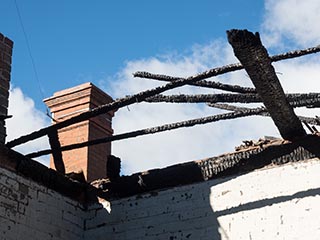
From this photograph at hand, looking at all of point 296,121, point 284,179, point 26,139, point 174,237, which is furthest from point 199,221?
point 26,139

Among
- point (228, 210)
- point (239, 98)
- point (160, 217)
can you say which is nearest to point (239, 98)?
point (239, 98)

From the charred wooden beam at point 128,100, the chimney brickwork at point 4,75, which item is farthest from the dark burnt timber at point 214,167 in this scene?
the chimney brickwork at point 4,75

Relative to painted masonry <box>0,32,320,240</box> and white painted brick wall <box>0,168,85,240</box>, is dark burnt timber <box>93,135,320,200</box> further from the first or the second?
white painted brick wall <box>0,168,85,240</box>

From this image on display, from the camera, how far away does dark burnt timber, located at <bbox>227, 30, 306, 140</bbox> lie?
478 cm

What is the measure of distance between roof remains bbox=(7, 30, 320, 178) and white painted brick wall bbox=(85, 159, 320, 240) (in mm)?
557

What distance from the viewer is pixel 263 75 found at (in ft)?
17.2

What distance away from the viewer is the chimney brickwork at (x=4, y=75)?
22.9 ft

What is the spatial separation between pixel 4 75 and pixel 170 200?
2482mm

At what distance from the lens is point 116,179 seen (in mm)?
7742

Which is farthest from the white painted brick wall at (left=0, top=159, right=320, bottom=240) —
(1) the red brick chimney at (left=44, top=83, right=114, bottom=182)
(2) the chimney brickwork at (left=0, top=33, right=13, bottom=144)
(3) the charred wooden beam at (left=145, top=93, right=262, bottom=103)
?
(1) the red brick chimney at (left=44, top=83, right=114, bottom=182)

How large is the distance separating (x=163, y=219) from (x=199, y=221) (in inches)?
18.6

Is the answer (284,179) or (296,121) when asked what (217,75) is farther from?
(284,179)

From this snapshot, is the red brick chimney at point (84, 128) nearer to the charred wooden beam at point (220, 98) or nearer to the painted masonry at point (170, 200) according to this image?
the painted masonry at point (170, 200)

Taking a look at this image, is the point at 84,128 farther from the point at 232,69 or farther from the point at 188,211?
the point at 232,69
